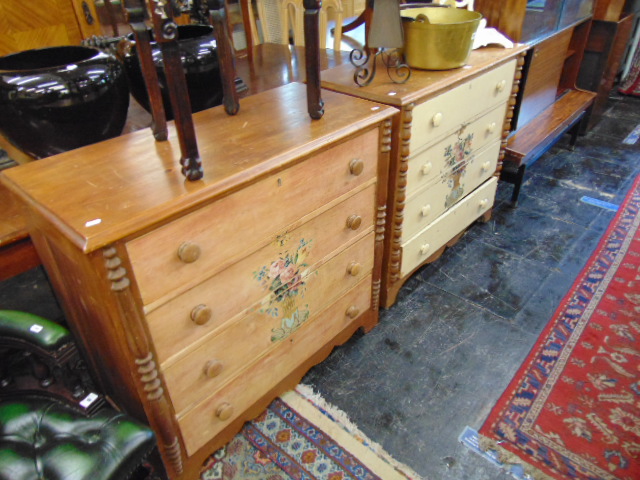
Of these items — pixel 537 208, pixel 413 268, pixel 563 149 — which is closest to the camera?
pixel 413 268

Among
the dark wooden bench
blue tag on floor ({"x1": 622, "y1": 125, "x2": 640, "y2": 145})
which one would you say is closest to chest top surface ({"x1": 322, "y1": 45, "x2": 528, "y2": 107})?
the dark wooden bench

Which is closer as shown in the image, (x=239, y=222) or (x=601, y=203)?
(x=239, y=222)

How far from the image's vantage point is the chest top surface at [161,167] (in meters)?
0.90

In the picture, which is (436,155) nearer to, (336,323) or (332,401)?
(336,323)

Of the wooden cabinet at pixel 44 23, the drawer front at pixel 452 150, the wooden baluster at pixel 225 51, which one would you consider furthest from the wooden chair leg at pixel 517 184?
the wooden cabinet at pixel 44 23

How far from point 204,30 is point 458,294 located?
1.42 meters

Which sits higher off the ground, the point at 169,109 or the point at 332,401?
the point at 169,109

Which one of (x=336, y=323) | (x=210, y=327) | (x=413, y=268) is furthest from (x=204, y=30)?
(x=413, y=268)

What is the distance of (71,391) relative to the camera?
117 cm

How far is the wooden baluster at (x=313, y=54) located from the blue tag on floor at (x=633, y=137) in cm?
291

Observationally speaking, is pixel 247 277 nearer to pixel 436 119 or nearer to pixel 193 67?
pixel 193 67

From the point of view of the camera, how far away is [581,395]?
1.58 metres

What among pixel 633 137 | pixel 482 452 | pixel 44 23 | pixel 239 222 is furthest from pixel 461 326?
pixel 44 23

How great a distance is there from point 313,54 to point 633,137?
120 inches
